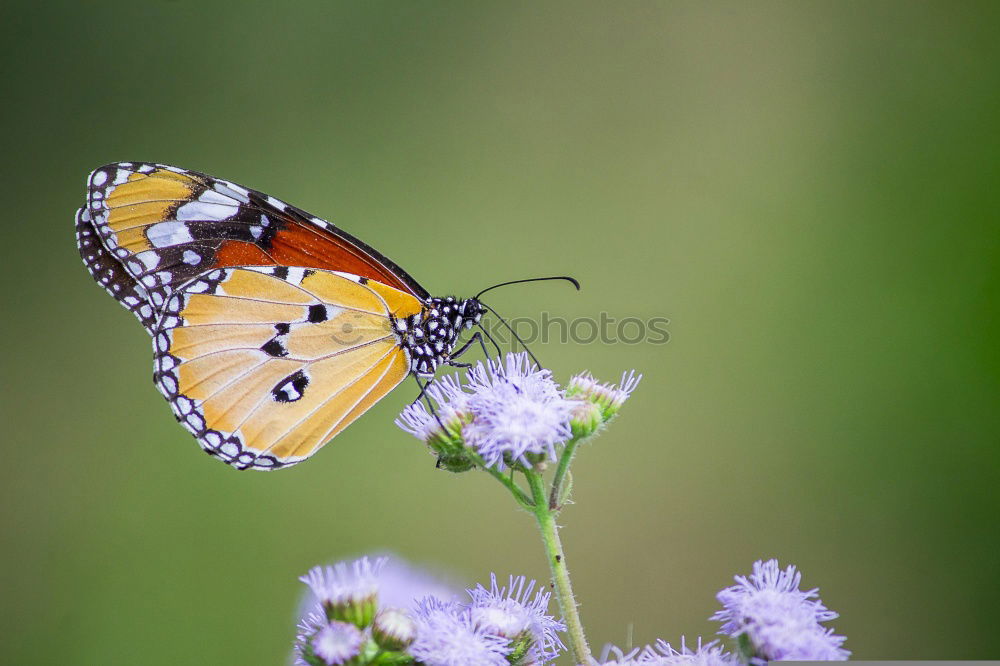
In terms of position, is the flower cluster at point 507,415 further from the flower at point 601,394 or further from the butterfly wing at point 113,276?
the butterfly wing at point 113,276

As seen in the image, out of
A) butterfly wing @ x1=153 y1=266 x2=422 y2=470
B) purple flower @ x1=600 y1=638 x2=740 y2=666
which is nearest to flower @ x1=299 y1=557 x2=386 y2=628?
purple flower @ x1=600 y1=638 x2=740 y2=666

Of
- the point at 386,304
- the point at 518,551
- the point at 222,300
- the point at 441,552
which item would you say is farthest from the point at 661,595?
the point at 222,300

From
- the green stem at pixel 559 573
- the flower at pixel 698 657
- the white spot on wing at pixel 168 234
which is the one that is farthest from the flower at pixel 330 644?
the white spot on wing at pixel 168 234

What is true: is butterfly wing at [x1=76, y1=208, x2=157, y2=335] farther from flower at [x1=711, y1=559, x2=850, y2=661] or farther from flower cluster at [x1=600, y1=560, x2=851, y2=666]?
flower at [x1=711, y1=559, x2=850, y2=661]

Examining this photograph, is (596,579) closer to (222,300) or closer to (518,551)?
(518,551)

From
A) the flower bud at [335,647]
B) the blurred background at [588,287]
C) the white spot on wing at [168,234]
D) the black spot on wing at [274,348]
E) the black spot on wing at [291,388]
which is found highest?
the blurred background at [588,287]

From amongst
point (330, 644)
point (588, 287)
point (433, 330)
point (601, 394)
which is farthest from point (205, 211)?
point (588, 287)
